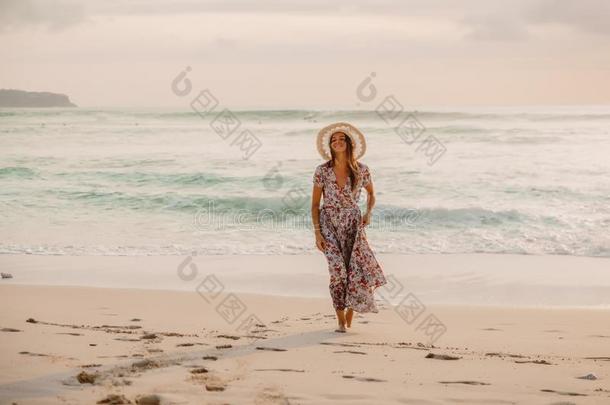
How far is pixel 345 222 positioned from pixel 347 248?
22 cm

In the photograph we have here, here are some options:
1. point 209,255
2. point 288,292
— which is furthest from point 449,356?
point 209,255

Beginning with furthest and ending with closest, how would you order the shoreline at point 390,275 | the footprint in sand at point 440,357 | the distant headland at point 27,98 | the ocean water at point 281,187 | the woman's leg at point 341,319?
the distant headland at point 27,98, the ocean water at point 281,187, the shoreline at point 390,275, the woman's leg at point 341,319, the footprint in sand at point 440,357

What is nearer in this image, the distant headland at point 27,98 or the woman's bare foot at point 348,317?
the woman's bare foot at point 348,317

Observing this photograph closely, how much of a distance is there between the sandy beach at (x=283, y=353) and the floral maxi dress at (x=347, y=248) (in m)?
0.32

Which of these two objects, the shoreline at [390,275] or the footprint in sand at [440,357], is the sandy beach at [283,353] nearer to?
the footprint in sand at [440,357]

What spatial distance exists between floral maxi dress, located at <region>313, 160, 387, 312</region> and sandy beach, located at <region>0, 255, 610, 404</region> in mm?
323

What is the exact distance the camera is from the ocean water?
41.7 ft

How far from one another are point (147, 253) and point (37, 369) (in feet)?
22.4

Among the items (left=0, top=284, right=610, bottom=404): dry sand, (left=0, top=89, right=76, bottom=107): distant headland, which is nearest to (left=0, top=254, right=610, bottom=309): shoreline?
(left=0, top=284, right=610, bottom=404): dry sand

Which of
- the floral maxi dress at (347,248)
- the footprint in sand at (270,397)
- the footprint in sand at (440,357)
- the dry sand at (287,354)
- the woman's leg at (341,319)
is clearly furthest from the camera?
the woman's leg at (341,319)

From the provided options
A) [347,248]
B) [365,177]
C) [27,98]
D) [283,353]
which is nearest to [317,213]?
[347,248]

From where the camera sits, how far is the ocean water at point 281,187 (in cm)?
1270

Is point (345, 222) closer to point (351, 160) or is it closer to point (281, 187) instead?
point (351, 160)

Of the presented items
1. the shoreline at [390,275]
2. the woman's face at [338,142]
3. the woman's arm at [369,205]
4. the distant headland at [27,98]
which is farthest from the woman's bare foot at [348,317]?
the distant headland at [27,98]
